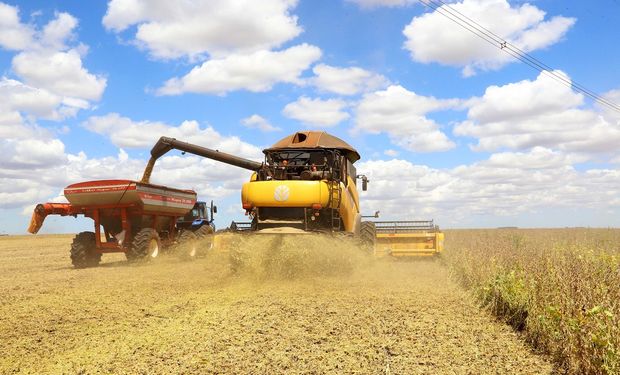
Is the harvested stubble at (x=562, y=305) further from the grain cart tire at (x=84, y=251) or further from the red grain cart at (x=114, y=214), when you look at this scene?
the grain cart tire at (x=84, y=251)

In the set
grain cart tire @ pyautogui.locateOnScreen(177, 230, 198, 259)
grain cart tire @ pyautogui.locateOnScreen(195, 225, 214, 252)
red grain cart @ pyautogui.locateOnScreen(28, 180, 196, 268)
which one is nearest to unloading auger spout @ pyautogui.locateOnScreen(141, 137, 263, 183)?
red grain cart @ pyautogui.locateOnScreen(28, 180, 196, 268)

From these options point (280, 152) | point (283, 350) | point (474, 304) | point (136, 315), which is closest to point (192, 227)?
point (280, 152)

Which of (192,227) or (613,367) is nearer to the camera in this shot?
(613,367)

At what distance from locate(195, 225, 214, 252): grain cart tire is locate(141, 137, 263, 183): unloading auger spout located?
2763mm

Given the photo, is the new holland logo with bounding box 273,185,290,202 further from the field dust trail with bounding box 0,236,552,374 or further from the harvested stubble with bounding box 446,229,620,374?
the harvested stubble with bounding box 446,229,620,374

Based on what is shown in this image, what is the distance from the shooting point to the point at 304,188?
10.9m

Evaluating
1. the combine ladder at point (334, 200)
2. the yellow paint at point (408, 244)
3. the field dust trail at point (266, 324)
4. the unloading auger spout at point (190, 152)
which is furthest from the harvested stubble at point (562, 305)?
the unloading auger spout at point (190, 152)

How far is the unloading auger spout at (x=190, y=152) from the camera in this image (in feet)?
49.2

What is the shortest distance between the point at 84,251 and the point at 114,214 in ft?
4.51

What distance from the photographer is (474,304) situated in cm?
788

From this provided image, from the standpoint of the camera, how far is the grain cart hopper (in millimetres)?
10938

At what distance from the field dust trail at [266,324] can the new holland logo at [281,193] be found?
38.7 inches

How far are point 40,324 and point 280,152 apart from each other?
6.50 meters

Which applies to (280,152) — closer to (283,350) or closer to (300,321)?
(300,321)
